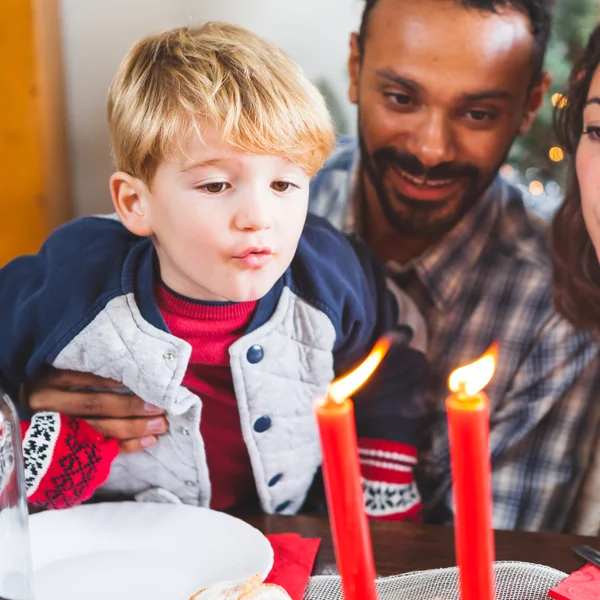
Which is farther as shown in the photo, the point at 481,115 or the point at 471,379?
the point at 481,115

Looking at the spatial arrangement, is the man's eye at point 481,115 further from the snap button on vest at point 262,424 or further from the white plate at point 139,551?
the white plate at point 139,551

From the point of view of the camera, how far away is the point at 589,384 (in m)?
1.00

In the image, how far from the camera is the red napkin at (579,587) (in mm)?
716

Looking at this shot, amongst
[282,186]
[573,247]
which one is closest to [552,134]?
[573,247]

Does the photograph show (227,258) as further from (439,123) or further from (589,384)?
(589,384)

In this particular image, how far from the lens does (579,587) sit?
2.40 ft

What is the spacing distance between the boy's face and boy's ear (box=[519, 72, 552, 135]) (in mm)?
373

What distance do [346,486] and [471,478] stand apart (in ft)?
0.22

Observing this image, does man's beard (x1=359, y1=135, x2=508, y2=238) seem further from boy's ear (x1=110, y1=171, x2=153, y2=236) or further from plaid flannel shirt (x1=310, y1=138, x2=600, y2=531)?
boy's ear (x1=110, y1=171, x2=153, y2=236)

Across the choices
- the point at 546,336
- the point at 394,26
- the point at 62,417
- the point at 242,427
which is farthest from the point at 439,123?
the point at 62,417

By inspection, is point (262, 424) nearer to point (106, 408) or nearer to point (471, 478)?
point (106, 408)

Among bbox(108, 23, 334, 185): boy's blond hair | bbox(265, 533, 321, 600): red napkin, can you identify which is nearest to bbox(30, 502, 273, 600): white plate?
bbox(265, 533, 321, 600): red napkin

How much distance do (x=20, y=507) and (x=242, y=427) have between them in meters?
0.27

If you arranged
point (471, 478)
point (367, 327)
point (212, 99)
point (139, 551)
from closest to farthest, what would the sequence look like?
point (471, 478) → point (212, 99) → point (139, 551) → point (367, 327)
